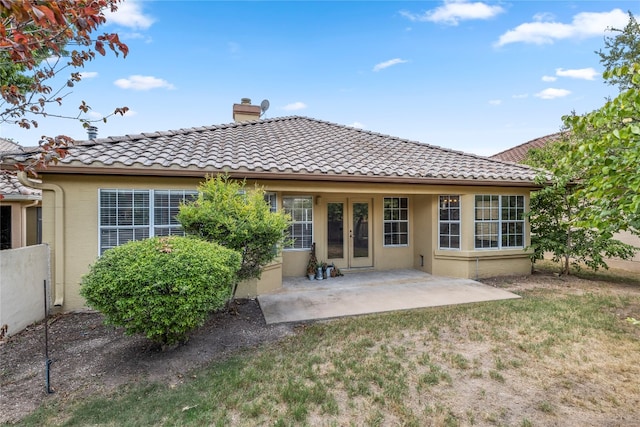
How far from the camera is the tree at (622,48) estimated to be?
47.9 ft

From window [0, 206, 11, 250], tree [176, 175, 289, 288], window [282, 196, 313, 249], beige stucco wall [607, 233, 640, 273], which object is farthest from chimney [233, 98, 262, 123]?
beige stucco wall [607, 233, 640, 273]

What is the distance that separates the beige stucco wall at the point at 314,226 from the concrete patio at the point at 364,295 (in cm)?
59

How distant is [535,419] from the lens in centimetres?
300

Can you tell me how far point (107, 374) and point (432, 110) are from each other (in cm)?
1739

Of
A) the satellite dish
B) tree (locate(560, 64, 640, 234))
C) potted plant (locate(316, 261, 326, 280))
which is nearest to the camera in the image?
tree (locate(560, 64, 640, 234))

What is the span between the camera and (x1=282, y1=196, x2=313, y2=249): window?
902 centimetres

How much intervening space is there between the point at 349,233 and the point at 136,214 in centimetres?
586

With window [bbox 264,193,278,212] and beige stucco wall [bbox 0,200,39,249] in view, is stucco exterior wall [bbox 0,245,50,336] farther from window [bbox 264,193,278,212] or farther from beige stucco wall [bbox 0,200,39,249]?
beige stucco wall [bbox 0,200,39,249]

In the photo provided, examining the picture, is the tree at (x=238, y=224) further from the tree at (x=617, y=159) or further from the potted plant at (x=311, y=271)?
the tree at (x=617, y=159)

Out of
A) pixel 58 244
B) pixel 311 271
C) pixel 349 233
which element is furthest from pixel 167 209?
pixel 349 233

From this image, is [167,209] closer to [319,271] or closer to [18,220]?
[319,271]

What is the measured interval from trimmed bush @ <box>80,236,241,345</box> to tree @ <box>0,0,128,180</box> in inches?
57.4

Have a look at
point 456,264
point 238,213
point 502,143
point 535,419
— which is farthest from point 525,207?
point 502,143

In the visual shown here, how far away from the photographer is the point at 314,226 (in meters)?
9.32
